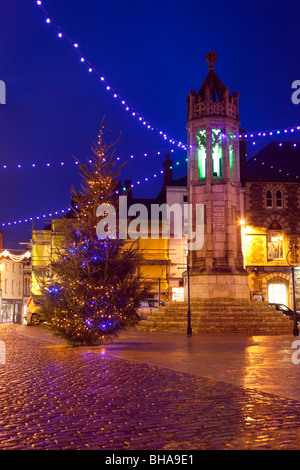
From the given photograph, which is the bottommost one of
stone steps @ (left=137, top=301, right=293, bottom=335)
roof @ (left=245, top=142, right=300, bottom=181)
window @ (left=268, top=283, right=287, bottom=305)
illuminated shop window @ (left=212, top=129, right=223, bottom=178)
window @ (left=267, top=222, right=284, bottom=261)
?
stone steps @ (left=137, top=301, right=293, bottom=335)

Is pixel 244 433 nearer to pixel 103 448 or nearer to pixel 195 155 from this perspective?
pixel 103 448

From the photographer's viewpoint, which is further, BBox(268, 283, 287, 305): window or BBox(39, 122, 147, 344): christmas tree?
BBox(268, 283, 287, 305): window

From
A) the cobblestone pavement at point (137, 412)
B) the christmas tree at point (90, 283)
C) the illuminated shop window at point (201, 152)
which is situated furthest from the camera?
the illuminated shop window at point (201, 152)

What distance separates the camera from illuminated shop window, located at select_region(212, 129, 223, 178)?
26.2m

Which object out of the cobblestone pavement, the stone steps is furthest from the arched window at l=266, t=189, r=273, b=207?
the cobblestone pavement

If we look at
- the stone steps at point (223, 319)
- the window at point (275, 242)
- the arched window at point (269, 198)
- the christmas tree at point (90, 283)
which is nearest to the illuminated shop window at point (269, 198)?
the arched window at point (269, 198)

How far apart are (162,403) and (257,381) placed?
259cm

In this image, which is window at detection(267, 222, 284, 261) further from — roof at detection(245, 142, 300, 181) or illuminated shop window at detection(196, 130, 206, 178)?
illuminated shop window at detection(196, 130, 206, 178)

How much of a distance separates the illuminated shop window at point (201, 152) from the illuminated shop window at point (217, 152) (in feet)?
1.56

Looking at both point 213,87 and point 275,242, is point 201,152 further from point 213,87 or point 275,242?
point 275,242

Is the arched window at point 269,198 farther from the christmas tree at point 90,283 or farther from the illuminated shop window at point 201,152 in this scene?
the christmas tree at point 90,283

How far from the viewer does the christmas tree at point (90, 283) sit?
1628 cm

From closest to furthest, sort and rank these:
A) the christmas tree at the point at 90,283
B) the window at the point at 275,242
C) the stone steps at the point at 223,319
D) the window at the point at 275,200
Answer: the christmas tree at the point at 90,283
the stone steps at the point at 223,319
the window at the point at 275,242
the window at the point at 275,200

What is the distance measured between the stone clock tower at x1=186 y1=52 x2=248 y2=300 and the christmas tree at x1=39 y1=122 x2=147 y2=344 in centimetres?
887
